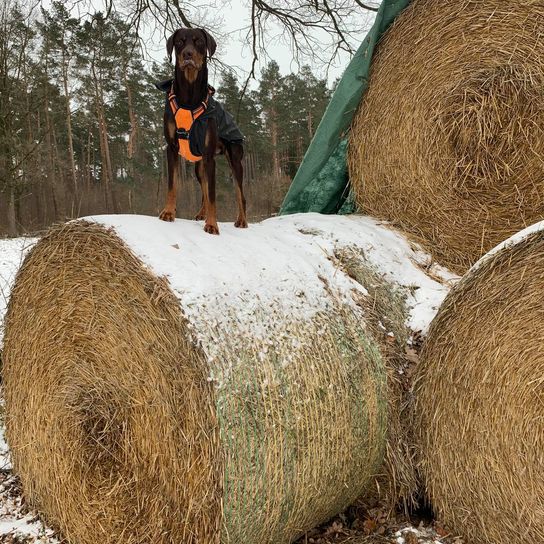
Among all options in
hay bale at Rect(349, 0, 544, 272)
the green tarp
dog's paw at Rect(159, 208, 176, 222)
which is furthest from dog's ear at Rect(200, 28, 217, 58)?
hay bale at Rect(349, 0, 544, 272)

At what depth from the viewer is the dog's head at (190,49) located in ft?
8.17

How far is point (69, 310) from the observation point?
248 centimetres

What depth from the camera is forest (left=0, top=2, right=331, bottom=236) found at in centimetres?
1673

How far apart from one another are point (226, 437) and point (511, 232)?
2.52 meters

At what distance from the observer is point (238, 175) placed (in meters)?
2.97

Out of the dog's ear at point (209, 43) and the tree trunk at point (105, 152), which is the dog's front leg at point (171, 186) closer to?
the dog's ear at point (209, 43)

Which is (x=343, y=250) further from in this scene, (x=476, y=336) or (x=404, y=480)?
(x=404, y=480)

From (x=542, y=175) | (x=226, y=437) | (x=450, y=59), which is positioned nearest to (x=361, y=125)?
(x=450, y=59)

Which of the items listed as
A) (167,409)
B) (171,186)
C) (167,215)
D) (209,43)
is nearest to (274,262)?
(167,215)

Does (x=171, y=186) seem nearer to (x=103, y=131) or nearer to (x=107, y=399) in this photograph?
(x=107, y=399)

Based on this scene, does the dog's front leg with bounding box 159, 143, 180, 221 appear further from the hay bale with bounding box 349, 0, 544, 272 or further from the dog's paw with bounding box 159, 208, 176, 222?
the hay bale with bounding box 349, 0, 544, 272

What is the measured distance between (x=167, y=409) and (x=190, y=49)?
176cm

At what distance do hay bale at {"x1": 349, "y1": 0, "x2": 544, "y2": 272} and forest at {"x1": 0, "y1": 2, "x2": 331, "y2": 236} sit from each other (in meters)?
13.1

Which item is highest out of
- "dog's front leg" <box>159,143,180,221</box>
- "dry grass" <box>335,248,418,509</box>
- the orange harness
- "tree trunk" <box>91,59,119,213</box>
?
"tree trunk" <box>91,59,119,213</box>
